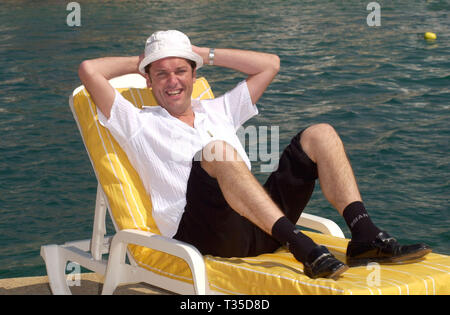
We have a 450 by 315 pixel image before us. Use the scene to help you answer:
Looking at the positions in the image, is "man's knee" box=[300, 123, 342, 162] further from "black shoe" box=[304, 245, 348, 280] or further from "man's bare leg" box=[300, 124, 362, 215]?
"black shoe" box=[304, 245, 348, 280]

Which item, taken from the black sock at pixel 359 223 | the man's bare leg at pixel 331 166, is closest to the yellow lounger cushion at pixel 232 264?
the black sock at pixel 359 223

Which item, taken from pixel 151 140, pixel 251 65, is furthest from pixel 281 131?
pixel 151 140

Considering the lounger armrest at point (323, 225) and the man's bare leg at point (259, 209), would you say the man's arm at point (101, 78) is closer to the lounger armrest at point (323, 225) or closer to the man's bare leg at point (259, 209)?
the man's bare leg at point (259, 209)

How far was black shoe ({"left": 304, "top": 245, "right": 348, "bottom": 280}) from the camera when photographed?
3365mm

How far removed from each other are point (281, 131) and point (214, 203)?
611 centimetres

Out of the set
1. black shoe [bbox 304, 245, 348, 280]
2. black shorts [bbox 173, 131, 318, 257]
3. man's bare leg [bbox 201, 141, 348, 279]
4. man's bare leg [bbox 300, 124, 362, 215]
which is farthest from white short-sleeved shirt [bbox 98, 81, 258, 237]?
black shoe [bbox 304, 245, 348, 280]

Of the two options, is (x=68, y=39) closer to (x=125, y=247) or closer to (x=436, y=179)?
(x=436, y=179)

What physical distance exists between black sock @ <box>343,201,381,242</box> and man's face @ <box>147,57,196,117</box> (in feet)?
3.79

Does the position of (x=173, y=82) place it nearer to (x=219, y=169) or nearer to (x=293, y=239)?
(x=219, y=169)

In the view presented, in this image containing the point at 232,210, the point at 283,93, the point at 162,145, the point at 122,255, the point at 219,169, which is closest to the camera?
the point at 219,169

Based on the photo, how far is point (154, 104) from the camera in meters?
4.75

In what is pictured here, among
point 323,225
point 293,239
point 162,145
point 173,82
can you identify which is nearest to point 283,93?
point 323,225

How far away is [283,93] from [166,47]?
7632 mm

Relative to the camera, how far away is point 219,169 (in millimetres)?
3674
